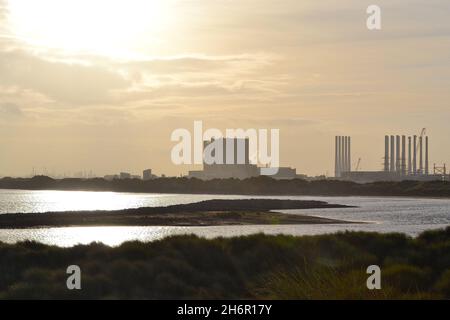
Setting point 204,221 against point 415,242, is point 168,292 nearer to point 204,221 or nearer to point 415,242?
point 415,242

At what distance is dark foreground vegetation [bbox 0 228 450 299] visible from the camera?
78.7 ft

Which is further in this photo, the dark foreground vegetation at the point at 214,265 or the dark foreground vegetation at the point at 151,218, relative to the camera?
the dark foreground vegetation at the point at 151,218

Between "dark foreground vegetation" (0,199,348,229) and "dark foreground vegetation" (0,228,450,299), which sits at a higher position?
"dark foreground vegetation" (0,228,450,299)

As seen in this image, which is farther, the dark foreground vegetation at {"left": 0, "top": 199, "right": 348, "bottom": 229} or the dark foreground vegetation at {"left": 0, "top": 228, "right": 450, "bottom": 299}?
the dark foreground vegetation at {"left": 0, "top": 199, "right": 348, "bottom": 229}

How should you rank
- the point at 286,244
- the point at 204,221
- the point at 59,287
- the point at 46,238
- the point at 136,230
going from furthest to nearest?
the point at 204,221 → the point at 136,230 → the point at 46,238 → the point at 286,244 → the point at 59,287

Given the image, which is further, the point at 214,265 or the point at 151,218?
the point at 151,218

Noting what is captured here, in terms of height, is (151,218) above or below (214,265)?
below

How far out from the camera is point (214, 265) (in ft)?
92.7

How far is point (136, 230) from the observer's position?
249ft

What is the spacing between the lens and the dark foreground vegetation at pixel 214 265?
2400cm

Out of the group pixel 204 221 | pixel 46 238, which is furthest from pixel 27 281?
pixel 204 221

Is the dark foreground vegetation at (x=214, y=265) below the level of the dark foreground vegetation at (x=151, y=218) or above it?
above
